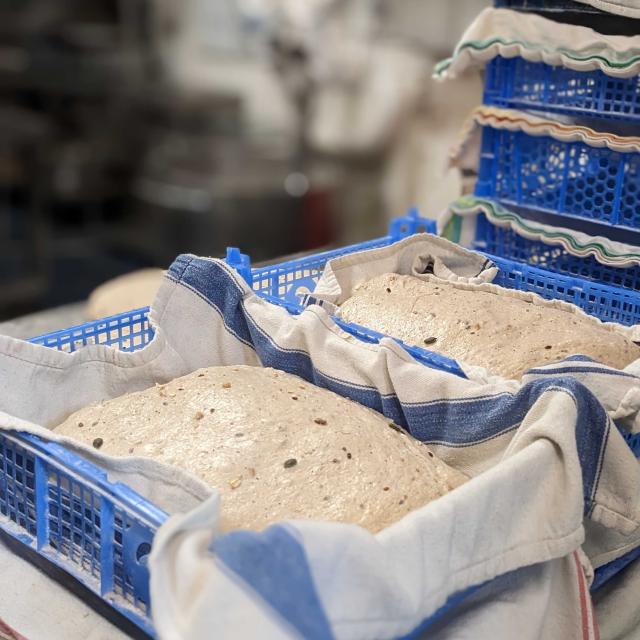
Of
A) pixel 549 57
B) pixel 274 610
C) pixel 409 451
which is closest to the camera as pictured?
pixel 274 610

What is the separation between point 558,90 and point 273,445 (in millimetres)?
929

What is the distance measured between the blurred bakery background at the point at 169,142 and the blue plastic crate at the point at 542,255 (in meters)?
1.90

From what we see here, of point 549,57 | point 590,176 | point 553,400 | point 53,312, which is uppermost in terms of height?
point 549,57

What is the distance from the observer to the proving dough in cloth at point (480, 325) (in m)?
1.23

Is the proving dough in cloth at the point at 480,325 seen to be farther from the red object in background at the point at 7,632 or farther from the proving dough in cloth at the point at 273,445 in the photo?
the red object in background at the point at 7,632

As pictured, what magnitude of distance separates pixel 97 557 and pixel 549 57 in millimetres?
1098

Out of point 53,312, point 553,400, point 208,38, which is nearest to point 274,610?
point 553,400

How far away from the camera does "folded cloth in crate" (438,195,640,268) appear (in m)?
1.50

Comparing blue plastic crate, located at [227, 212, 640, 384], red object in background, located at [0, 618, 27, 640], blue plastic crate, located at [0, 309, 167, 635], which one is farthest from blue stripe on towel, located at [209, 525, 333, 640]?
blue plastic crate, located at [227, 212, 640, 384]

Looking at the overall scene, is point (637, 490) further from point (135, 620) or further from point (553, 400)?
point (135, 620)

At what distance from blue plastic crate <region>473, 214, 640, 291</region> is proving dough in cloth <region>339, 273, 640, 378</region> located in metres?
0.28

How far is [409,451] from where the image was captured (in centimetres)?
104

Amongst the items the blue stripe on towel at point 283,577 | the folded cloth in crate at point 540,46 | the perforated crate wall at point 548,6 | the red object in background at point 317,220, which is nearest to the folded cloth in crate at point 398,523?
the blue stripe on towel at point 283,577

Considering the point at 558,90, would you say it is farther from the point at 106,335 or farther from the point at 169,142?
the point at 169,142
